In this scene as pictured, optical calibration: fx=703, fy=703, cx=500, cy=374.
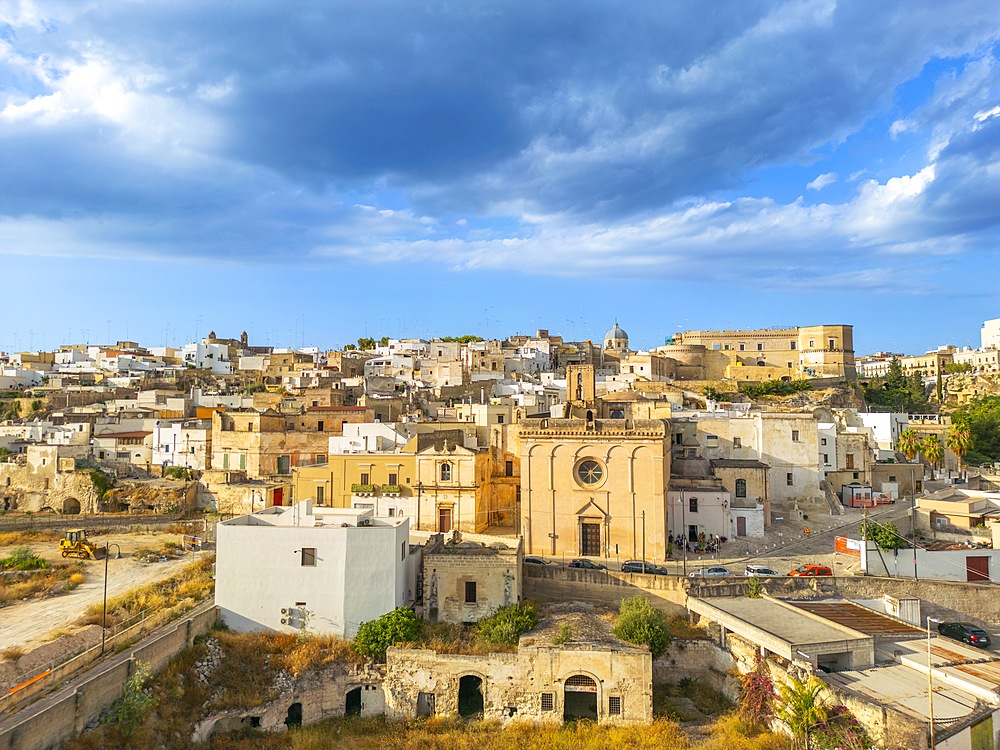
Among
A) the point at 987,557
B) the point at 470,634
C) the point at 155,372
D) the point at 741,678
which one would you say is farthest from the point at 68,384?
the point at 987,557

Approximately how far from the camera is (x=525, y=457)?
33.0 meters

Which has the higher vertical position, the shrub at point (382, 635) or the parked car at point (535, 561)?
the parked car at point (535, 561)

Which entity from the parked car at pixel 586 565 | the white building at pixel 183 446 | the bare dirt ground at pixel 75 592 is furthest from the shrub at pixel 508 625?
the white building at pixel 183 446

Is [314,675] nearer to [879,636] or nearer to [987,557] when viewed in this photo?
[879,636]

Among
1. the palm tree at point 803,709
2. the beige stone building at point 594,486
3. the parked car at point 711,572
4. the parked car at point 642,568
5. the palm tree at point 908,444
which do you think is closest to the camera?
the palm tree at point 803,709

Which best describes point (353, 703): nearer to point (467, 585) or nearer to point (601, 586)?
point (467, 585)

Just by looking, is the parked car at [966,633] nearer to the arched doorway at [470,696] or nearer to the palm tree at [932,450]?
the arched doorway at [470,696]

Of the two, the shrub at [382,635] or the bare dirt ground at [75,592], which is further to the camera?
the bare dirt ground at [75,592]

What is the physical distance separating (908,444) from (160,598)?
1760 inches

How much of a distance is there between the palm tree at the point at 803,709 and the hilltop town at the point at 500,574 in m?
0.10

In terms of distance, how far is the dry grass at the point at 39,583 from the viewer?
96.4 feet

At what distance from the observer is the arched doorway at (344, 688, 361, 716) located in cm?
2380

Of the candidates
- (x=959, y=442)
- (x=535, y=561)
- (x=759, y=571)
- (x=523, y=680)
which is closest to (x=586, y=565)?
(x=535, y=561)

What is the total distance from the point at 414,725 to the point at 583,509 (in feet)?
40.8
